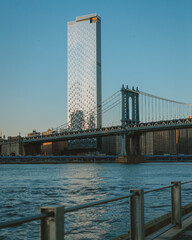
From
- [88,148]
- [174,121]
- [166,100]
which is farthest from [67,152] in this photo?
[174,121]

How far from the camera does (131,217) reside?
17.7 feet

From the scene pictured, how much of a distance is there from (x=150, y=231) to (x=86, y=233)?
3.34 m

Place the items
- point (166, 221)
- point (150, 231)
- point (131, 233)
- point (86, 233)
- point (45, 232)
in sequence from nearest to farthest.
Answer: point (45, 232)
point (131, 233)
point (150, 231)
point (166, 221)
point (86, 233)

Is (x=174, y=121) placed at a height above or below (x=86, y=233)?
above

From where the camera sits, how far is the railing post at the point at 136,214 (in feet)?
17.7

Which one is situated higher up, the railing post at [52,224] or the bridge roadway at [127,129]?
the bridge roadway at [127,129]

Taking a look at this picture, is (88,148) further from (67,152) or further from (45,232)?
A: (45,232)

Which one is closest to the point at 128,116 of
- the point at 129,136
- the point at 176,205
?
the point at 129,136

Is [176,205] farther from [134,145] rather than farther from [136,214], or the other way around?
[134,145]

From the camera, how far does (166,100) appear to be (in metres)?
122

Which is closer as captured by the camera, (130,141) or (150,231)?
(150,231)

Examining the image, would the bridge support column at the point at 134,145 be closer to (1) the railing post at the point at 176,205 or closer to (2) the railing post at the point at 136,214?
(1) the railing post at the point at 176,205

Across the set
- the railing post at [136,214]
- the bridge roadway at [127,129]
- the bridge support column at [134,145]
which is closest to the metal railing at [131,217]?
the railing post at [136,214]

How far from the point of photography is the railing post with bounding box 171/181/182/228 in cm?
691
